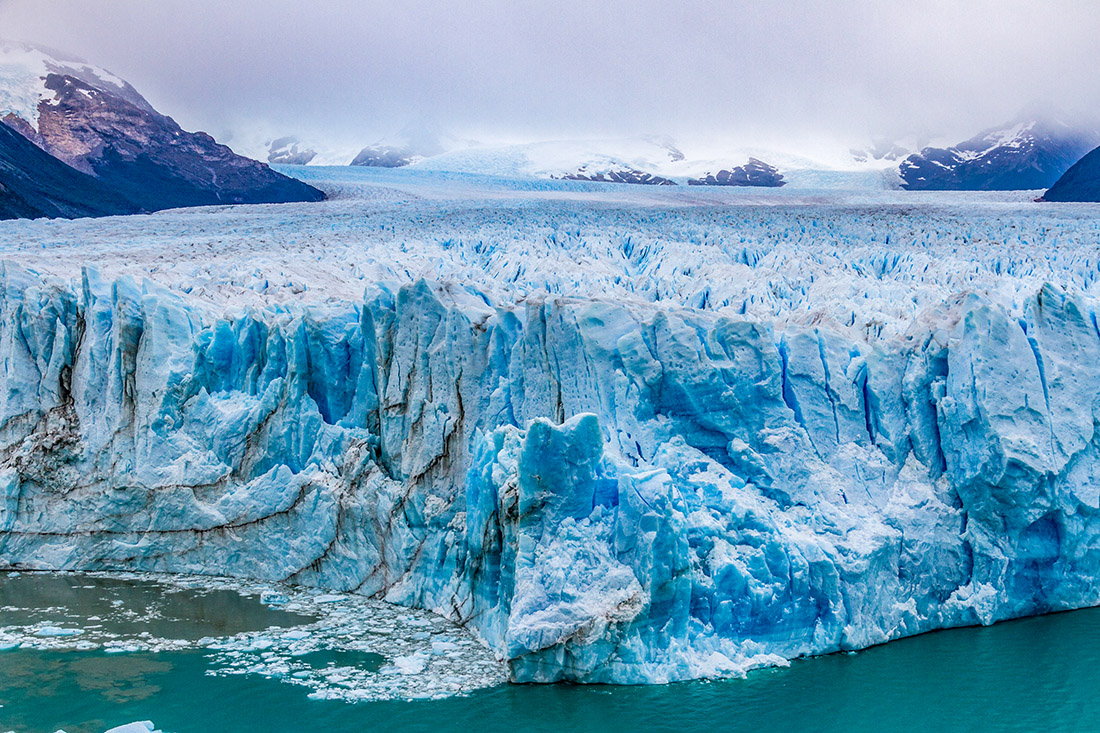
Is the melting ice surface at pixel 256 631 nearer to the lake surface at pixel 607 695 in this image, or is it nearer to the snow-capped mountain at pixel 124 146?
the lake surface at pixel 607 695

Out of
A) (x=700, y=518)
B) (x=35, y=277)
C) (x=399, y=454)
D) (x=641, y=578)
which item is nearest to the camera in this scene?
(x=641, y=578)

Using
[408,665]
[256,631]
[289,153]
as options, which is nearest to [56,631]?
[256,631]

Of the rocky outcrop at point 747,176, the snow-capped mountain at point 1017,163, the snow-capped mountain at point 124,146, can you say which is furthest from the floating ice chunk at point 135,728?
the snow-capped mountain at point 1017,163

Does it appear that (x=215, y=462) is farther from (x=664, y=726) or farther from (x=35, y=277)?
(x=664, y=726)

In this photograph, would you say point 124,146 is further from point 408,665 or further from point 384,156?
point 384,156

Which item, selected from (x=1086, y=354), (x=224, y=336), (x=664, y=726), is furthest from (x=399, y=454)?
(x=1086, y=354)
